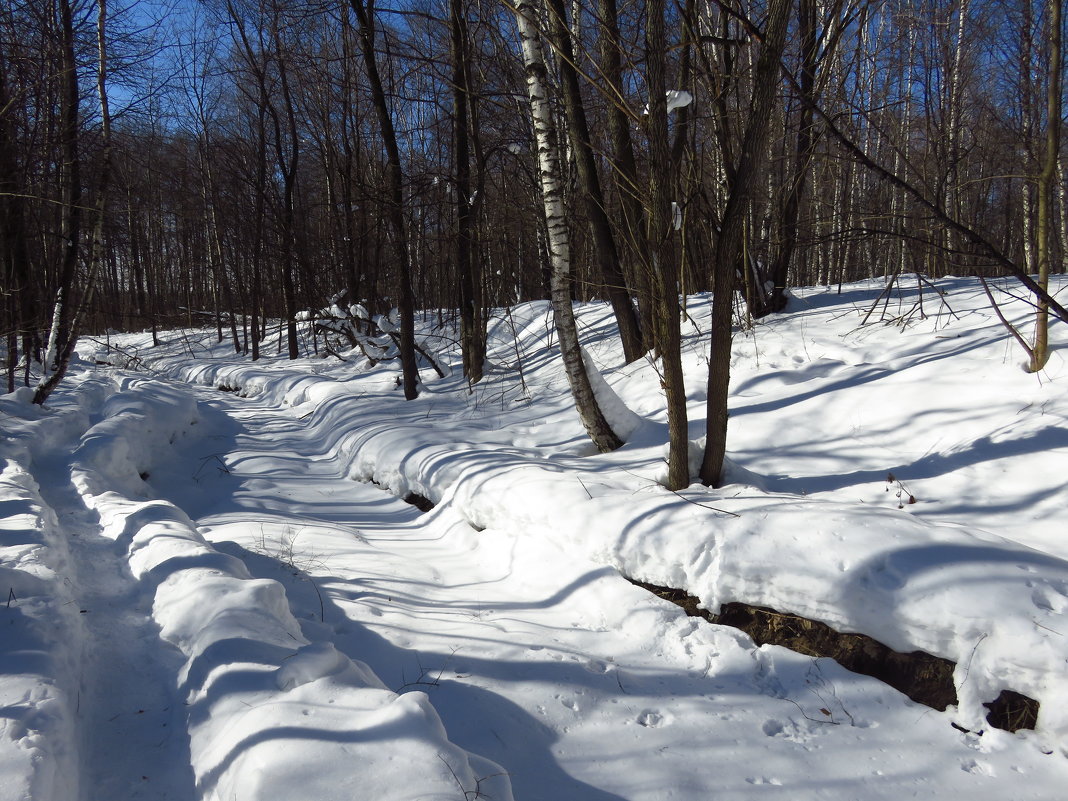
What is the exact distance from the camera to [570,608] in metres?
4.15

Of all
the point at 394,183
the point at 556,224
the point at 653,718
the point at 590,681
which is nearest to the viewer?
the point at 653,718

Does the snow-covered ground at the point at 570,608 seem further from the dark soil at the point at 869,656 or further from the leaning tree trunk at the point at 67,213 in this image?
the leaning tree trunk at the point at 67,213

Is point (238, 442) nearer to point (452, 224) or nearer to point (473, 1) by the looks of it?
point (452, 224)

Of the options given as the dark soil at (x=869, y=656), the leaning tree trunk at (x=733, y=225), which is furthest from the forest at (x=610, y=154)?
the dark soil at (x=869, y=656)

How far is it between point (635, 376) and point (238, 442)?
609cm

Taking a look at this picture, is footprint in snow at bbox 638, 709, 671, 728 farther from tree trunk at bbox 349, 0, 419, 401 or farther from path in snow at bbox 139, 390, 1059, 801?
tree trunk at bbox 349, 0, 419, 401

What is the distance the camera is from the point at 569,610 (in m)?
4.14

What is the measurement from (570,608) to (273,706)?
2163mm

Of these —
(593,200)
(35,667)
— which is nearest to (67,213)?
(593,200)

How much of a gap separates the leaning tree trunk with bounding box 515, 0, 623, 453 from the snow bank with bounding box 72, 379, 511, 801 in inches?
144

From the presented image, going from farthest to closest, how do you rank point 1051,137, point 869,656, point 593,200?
point 593,200 < point 1051,137 < point 869,656

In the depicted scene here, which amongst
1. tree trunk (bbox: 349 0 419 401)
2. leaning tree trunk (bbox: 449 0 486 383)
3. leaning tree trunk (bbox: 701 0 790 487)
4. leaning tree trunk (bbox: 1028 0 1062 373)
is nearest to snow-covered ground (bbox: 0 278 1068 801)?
leaning tree trunk (bbox: 701 0 790 487)

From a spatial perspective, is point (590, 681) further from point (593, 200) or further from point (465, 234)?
point (465, 234)

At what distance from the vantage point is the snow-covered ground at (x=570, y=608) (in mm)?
2443
